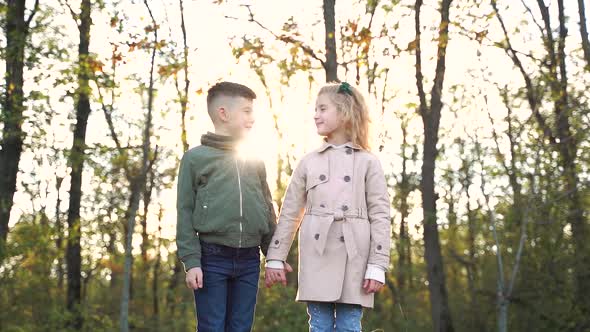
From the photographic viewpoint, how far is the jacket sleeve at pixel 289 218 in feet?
14.6

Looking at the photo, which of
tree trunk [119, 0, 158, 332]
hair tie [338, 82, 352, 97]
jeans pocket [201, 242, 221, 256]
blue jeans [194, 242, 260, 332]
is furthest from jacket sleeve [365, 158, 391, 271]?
tree trunk [119, 0, 158, 332]

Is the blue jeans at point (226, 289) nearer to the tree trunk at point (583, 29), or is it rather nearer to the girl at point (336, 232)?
the girl at point (336, 232)

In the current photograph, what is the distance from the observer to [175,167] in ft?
68.0

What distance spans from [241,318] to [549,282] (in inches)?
357

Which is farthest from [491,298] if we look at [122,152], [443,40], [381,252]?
[381,252]

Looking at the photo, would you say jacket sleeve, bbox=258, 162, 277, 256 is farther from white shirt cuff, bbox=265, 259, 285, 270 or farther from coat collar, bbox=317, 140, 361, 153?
coat collar, bbox=317, 140, 361, 153

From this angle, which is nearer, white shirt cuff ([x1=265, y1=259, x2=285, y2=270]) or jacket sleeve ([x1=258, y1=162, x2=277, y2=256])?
white shirt cuff ([x1=265, y1=259, x2=285, y2=270])

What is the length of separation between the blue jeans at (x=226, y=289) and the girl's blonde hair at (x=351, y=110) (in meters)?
0.86

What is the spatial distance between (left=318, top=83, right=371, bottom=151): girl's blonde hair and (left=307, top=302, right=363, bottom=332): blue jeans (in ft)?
2.97

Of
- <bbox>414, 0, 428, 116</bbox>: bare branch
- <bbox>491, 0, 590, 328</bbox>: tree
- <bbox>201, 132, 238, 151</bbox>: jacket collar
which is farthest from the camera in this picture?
<bbox>414, 0, 428, 116</bbox>: bare branch

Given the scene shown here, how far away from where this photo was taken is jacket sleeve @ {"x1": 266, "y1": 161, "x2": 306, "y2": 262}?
446cm

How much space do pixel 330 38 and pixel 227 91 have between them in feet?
17.3

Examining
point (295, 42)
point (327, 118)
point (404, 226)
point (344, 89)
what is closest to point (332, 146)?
point (327, 118)

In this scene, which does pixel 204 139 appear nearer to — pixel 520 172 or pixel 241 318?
pixel 241 318
